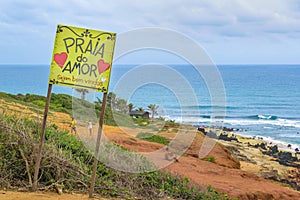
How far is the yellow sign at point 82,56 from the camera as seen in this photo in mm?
5680

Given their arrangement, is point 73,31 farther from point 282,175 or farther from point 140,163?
point 282,175

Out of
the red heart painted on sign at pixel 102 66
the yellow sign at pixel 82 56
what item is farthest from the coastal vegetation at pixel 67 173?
the red heart painted on sign at pixel 102 66

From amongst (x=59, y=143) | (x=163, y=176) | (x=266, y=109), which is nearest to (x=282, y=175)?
(x=163, y=176)

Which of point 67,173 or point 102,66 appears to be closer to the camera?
point 102,66

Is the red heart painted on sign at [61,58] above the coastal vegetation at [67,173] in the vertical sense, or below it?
above

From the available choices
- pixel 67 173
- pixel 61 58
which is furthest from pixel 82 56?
pixel 67 173

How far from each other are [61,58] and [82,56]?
295mm

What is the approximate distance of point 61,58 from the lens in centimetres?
570

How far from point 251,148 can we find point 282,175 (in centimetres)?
730

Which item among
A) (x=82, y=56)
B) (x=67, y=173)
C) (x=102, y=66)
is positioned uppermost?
(x=82, y=56)

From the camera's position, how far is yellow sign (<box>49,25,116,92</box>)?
18.6 ft

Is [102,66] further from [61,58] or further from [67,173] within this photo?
[67,173]

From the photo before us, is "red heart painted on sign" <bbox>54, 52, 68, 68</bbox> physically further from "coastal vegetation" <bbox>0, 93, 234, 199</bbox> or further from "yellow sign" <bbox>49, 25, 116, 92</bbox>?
"coastal vegetation" <bbox>0, 93, 234, 199</bbox>

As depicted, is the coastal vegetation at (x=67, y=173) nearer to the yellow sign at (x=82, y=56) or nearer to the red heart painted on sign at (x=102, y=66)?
the yellow sign at (x=82, y=56)
